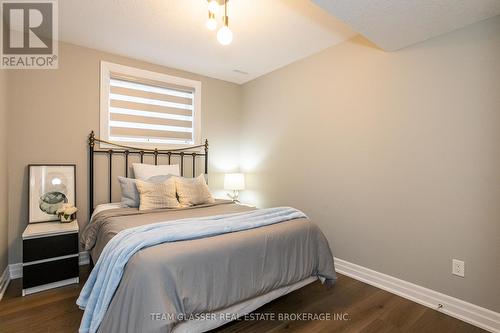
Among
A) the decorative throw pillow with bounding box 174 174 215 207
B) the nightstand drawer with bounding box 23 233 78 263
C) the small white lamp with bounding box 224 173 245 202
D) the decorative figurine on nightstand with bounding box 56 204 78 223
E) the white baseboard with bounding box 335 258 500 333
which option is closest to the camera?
the white baseboard with bounding box 335 258 500 333

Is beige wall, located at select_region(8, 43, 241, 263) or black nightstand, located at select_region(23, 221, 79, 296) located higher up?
beige wall, located at select_region(8, 43, 241, 263)

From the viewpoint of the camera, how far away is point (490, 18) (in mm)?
1854

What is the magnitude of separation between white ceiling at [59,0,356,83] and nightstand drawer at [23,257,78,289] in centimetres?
227

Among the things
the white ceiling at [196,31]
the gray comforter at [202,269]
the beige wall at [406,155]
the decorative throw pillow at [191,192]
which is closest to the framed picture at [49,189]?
the gray comforter at [202,269]

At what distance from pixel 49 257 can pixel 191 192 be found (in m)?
1.38

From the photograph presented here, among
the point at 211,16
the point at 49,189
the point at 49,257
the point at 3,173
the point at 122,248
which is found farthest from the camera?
the point at 49,189

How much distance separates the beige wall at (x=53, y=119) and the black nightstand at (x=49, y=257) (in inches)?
19.6

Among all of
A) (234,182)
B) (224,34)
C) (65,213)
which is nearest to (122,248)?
(65,213)

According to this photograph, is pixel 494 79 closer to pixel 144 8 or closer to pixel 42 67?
pixel 144 8

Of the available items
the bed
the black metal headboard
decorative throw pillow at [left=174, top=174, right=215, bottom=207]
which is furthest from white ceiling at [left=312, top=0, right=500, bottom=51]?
the black metal headboard

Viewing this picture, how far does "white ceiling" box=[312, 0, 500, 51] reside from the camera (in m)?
1.69

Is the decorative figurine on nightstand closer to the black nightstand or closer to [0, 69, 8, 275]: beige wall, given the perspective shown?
the black nightstand

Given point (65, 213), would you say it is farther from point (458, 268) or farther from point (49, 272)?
point (458, 268)

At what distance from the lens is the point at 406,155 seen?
227cm
